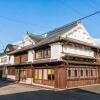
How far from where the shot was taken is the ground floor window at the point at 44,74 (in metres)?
25.5

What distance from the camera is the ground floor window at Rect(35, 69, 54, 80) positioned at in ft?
83.7

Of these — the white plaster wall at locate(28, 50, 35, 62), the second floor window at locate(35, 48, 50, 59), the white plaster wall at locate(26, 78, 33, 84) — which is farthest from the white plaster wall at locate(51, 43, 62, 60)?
the white plaster wall at locate(26, 78, 33, 84)

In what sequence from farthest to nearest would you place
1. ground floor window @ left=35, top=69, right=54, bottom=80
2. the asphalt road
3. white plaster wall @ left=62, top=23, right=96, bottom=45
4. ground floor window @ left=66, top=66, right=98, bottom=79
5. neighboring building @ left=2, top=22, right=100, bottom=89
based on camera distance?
white plaster wall @ left=62, top=23, right=96, bottom=45
ground floor window @ left=35, top=69, right=54, bottom=80
ground floor window @ left=66, top=66, right=98, bottom=79
neighboring building @ left=2, top=22, right=100, bottom=89
the asphalt road

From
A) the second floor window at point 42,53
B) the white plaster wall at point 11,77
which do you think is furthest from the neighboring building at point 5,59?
the second floor window at point 42,53

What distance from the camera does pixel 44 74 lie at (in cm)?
2694

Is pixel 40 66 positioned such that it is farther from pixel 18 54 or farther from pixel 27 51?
pixel 18 54

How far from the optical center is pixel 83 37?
98.0 ft

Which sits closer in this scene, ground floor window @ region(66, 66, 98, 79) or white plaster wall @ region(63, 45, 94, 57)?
ground floor window @ region(66, 66, 98, 79)

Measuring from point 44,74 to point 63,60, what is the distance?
15.8 ft

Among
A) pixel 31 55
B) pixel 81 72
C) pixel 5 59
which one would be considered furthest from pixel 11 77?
pixel 81 72

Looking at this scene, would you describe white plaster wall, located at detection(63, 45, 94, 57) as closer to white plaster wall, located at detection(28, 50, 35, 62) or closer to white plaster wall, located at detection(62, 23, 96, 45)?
white plaster wall, located at detection(62, 23, 96, 45)

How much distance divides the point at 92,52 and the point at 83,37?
3.14 metres

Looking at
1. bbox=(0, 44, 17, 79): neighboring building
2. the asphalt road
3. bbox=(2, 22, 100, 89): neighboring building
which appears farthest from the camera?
bbox=(0, 44, 17, 79): neighboring building

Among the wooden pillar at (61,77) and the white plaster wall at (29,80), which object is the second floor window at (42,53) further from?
the white plaster wall at (29,80)
